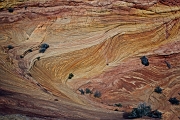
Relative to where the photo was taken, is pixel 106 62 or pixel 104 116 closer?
pixel 104 116

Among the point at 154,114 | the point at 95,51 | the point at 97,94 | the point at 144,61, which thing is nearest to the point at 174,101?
the point at 154,114

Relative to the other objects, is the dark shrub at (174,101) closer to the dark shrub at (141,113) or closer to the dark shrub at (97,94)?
the dark shrub at (141,113)

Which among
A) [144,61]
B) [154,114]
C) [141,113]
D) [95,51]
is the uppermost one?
[95,51]

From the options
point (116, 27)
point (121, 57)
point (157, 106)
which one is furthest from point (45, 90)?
point (116, 27)

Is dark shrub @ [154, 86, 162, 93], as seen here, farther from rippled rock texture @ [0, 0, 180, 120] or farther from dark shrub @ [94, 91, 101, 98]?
dark shrub @ [94, 91, 101, 98]

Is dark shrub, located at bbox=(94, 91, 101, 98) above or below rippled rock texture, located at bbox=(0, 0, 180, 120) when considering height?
below

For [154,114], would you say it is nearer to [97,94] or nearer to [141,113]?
[141,113]

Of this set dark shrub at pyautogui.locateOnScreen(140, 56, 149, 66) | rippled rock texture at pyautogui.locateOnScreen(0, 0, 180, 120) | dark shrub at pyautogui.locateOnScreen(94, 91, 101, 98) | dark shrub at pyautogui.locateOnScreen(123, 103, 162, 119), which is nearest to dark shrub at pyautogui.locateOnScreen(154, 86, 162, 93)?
rippled rock texture at pyautogui.locateOnScreen(0, 0, 180, 120)

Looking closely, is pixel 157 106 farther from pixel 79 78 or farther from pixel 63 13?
pixel 63 13
